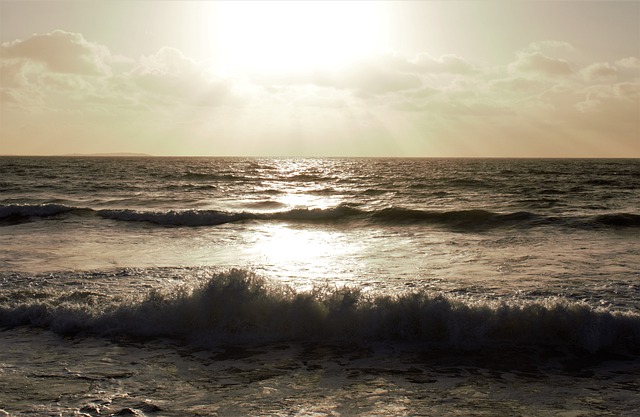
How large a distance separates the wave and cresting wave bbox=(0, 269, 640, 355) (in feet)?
37.8

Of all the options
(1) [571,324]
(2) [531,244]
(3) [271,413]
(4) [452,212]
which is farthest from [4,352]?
(4) [452,212]

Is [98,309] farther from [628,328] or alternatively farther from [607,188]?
[607,188]

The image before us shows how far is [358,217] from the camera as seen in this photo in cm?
2370

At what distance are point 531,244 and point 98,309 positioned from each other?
1191cm

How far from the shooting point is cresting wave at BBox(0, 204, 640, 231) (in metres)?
20.1

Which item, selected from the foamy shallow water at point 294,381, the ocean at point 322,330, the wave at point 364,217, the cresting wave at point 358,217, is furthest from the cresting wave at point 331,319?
the cresting wave at point 358,217

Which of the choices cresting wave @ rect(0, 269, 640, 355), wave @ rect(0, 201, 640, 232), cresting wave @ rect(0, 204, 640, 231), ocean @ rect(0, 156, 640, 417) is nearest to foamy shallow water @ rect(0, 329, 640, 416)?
ocean @ rect(0, 156, 640, 417)

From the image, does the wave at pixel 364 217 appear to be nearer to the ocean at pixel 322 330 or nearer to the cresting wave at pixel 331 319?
the ocean at pixel 322 330

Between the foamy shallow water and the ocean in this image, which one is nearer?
the foamy shallow water

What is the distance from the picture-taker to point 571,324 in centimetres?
752

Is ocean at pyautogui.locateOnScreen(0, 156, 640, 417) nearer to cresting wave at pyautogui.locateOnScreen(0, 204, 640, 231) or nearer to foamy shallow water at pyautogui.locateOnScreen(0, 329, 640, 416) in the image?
foamy shallow water at pyautogui.locateOnScreen(0, 329, 640, 416)

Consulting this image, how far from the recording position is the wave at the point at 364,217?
65.7ft

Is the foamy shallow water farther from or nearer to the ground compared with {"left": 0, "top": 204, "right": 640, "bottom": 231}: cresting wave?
nearer to the ground

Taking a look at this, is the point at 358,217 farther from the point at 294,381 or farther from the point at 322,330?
the point at 294,381
